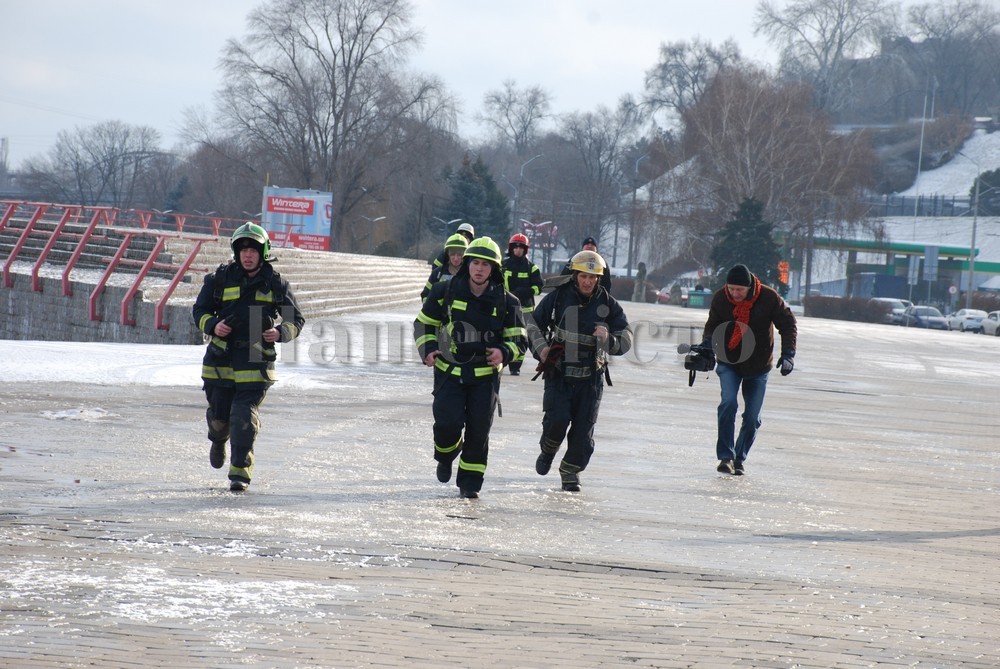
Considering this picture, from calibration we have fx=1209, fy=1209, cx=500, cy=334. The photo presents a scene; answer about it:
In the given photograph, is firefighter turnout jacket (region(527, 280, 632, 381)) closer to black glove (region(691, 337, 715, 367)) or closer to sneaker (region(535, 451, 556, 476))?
sneaker (region(535, 451, 556, 476))

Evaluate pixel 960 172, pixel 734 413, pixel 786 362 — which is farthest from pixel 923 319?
pixel 960 172

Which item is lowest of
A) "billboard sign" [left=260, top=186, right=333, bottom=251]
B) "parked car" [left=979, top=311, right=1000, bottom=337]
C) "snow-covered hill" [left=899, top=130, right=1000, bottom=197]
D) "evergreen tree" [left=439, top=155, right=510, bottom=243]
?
"parked car" [left=979, top=311, right=1000, bottom=337]

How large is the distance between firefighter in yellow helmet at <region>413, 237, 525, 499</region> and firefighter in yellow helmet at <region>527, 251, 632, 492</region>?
58cm

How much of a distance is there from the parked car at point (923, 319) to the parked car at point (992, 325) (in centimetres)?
289

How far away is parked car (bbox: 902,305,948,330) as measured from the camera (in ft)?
187

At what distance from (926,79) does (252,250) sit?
128154mm

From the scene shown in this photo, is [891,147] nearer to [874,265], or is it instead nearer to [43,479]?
[874,265]

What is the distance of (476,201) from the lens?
79.1 metres

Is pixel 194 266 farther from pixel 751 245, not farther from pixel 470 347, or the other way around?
pixel 751 245

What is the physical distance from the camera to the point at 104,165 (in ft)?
352

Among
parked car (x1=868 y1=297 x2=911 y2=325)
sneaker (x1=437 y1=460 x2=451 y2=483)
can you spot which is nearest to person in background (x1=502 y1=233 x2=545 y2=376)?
sneaker (x1=437 y1=460 x2=451 y2=483)

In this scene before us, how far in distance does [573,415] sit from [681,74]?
279 ft

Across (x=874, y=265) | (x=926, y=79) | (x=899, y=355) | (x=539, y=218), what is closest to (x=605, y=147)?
(x=539, y=218)

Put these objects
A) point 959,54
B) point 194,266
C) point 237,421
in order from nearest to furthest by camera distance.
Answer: point 237,421
point 194,266
point 959,54
